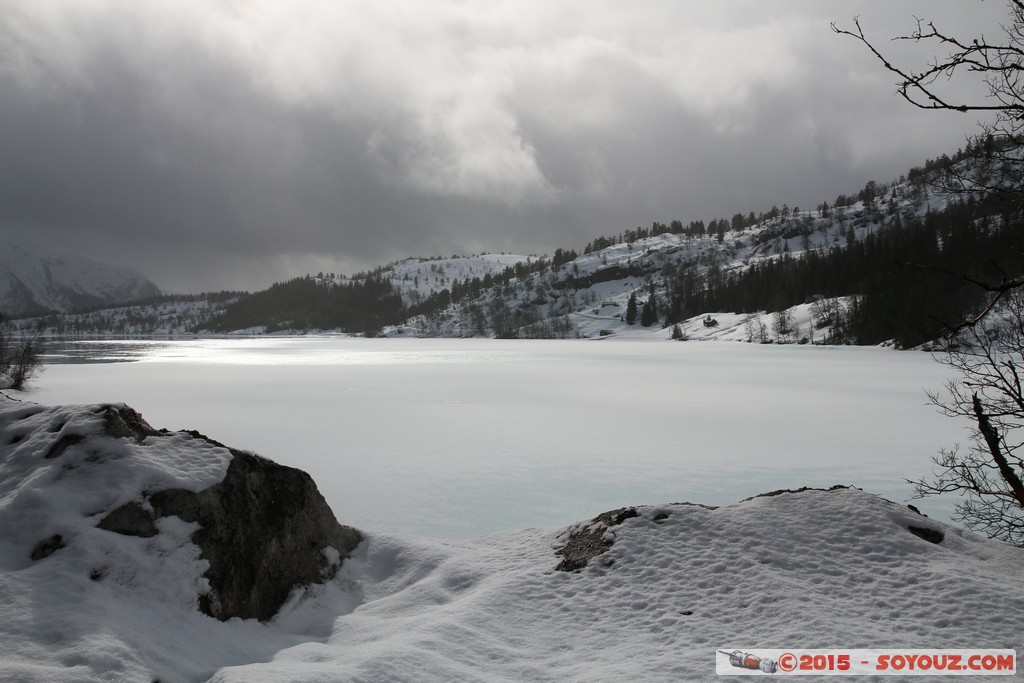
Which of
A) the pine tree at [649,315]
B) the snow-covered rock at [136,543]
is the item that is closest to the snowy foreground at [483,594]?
the snow-covered rock at [136,543]

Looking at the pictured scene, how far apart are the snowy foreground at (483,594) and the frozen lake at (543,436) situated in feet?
15.6

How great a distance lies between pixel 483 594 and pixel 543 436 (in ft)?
48.3

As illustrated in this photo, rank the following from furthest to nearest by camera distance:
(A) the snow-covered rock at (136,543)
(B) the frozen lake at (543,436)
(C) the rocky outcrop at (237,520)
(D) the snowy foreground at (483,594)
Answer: (B) the frozen lake at (543,436), (C) the rocky outcrop at (237,520), (D) the snowy foreground at (483,594), (A) the snow-covered rock at (136,543)

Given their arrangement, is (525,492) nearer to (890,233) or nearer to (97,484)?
(97,484)

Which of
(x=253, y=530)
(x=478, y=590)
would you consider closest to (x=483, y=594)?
(x=478, y=590)

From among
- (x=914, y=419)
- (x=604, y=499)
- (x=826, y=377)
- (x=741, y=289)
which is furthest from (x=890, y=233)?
(x=604, y=499)

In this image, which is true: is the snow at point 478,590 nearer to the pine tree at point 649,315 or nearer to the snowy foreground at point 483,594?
the snowy foreground at point 483,594

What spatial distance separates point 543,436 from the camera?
20.3m

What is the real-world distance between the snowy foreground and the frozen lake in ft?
15.6

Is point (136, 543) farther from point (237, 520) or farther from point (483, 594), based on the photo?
point (483, 594)

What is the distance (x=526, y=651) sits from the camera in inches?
185

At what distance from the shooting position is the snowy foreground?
419cm

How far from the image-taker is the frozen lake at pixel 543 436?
42.2 feet

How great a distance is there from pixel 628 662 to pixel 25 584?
4.64 metres
